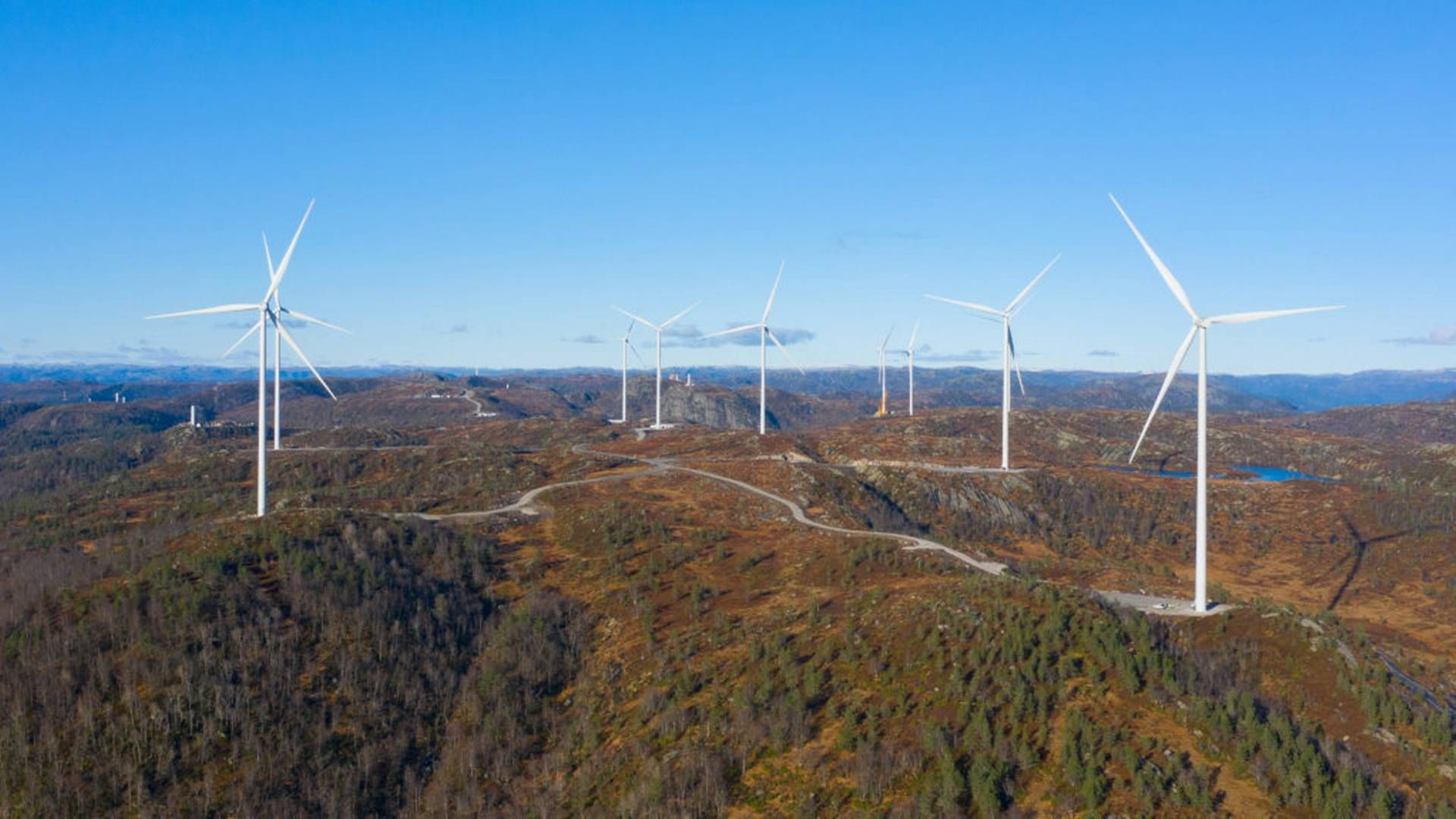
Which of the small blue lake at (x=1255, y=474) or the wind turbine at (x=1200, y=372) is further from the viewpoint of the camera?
the small blue lake at (x=1255, y=474)

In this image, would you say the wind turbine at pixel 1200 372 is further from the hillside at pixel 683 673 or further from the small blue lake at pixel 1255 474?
the small blue lake at pixel 1255 474

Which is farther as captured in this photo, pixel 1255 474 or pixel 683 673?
pixel 1255 474

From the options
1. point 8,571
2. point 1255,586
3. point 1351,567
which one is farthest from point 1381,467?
point 8,571

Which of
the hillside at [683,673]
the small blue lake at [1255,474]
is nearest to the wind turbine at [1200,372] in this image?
the hillside at [683,673]

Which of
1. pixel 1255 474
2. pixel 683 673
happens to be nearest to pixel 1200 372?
pixel 683 673

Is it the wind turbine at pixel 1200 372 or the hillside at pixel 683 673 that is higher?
the wind turbine at pixel 1200 372

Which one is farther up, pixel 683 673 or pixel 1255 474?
pixel 1255 474

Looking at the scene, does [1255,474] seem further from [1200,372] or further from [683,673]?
[683,673]

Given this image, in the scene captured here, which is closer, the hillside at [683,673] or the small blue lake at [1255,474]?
the hillside at [683,673]

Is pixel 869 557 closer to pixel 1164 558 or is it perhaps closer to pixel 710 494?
pixel 710 494
